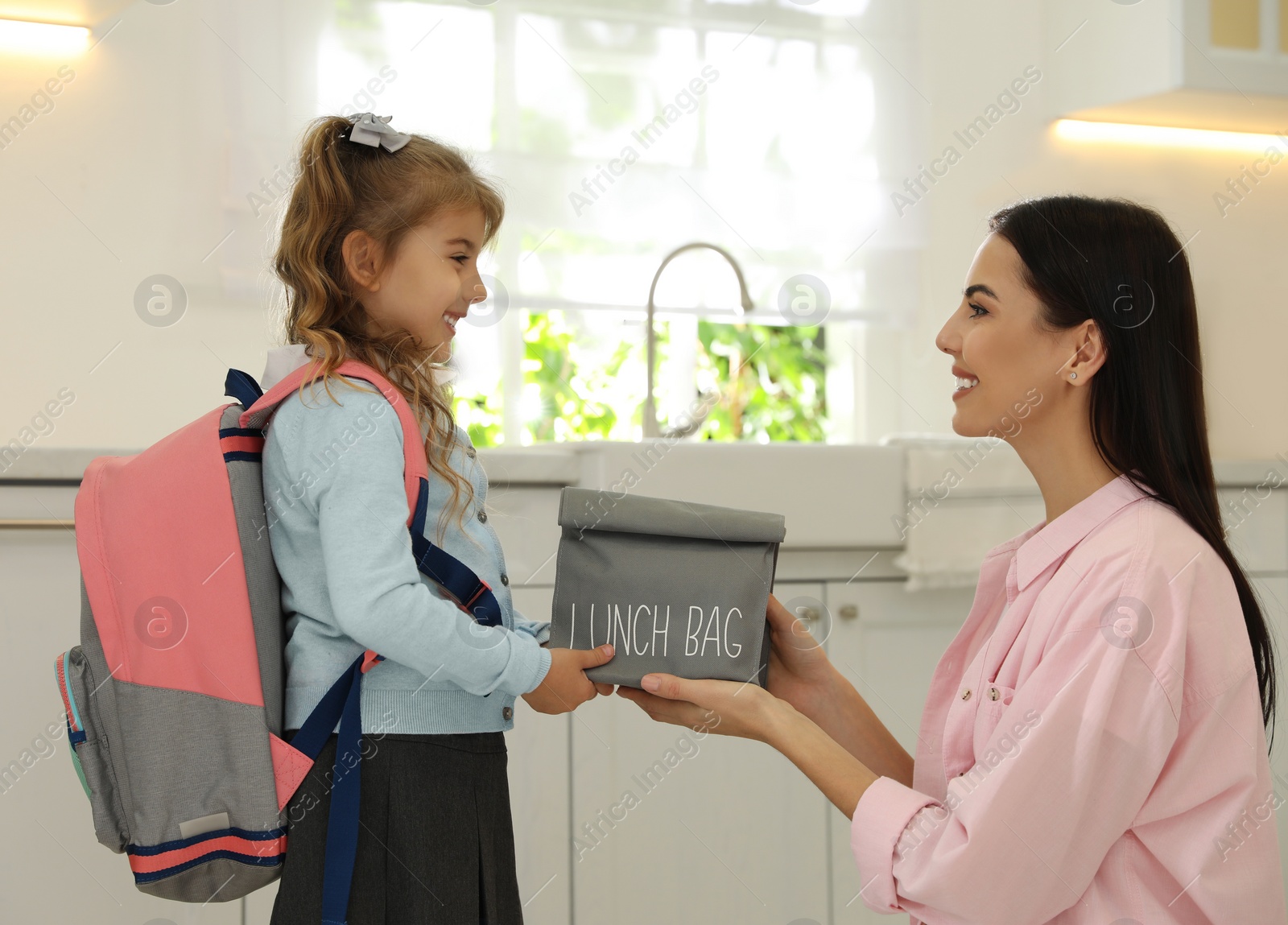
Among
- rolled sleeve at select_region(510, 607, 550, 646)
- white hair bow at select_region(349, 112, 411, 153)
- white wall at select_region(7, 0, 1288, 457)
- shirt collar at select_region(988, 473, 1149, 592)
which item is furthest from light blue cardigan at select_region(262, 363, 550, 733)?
white wall at select_region(7, 0, 1288, 457)

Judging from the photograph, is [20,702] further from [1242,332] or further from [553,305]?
[1242,332]

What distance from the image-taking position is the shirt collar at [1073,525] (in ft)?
3.29

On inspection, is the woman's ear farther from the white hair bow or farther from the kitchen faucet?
the kitchen faucet

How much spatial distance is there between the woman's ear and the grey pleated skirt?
658 mm

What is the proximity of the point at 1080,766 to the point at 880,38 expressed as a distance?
2.32 m

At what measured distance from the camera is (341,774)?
95 cm

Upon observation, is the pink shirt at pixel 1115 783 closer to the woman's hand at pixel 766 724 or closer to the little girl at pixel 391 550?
the woman's hand at pixel 766 724

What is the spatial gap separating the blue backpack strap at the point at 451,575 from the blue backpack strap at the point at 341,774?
9cm

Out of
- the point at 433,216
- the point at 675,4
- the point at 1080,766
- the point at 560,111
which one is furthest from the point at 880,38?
the point at 1080,766

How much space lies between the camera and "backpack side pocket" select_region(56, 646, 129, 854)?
932 millimetres

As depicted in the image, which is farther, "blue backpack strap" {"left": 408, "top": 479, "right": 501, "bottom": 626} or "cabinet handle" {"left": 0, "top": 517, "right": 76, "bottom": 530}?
"cabinet handle" {"left": 0, "top": 517, "right": 76, "bottom": 530}

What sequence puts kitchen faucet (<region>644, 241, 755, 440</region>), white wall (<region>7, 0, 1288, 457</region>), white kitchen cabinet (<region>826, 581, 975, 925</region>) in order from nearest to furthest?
white kitchen cabinet (<region>826, 581, 975, 925</region>)
kitchen faucet (<region>644, 241, 755, 440</region>)
white wall (<region>7, 0, 1288, 457</region>)

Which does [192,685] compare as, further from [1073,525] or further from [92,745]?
[1073,525]

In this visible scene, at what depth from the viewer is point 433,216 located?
108 centimetres
